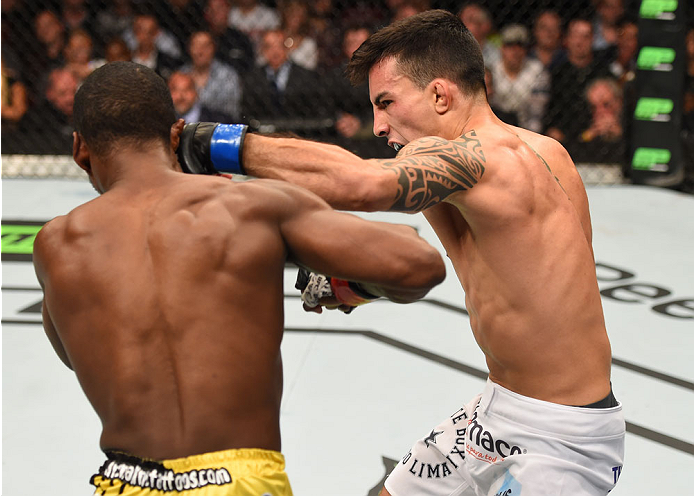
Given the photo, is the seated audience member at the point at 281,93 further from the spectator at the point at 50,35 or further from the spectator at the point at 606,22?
the spectator at the point at 606,22

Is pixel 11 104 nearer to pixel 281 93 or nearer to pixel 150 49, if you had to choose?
pixel 150 49

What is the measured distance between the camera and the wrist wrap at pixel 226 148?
1398mm

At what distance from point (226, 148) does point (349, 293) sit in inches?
15.4

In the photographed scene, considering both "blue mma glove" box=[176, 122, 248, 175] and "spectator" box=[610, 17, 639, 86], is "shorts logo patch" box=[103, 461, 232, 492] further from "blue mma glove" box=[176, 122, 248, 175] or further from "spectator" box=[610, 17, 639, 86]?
"spectator" box=[610, 17, 639, 86]

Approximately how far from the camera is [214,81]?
17.5ft

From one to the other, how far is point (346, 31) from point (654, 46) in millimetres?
2057

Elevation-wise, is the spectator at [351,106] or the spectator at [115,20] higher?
the spectator at [115,20]

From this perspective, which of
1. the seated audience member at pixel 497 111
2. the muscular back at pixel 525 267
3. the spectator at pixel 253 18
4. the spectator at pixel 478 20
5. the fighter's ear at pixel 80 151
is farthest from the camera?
the spectator at pixel 253 18

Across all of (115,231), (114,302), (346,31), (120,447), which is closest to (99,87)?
(115,231)

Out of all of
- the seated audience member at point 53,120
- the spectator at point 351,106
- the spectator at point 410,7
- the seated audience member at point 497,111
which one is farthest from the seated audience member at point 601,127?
the seated audience member at point 53,120

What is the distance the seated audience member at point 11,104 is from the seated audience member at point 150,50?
0.84 metres

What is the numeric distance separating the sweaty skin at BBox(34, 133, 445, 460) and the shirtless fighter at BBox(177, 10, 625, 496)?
0.14 metres

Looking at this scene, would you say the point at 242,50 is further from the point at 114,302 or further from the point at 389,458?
the point at 114,302

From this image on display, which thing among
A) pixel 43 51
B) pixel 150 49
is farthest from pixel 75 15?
pixel 150 49
